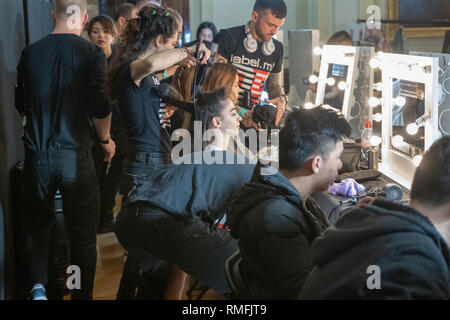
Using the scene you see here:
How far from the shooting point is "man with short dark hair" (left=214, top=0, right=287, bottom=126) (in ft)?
11.8

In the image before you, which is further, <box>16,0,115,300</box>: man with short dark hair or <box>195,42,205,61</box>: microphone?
<box>195,42,205,61</box>: microphone

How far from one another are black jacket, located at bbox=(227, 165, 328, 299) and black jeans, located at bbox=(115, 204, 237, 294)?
42cm

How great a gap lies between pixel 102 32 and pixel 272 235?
3.12m

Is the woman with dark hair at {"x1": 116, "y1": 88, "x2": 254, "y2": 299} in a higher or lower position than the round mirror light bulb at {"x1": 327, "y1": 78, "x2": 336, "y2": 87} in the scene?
lower

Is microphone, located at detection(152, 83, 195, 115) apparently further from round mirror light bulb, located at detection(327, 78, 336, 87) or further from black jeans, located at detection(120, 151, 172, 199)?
round mirror light bulb, located at detection(327, 78, 336, 87)

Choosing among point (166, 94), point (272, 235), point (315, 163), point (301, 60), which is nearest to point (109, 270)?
point (166, 94)

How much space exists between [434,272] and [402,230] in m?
0.10

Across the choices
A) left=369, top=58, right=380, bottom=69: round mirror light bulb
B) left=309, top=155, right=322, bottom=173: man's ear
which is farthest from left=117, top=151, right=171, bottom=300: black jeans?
left=369, top=58, right=380, bottom=69: round mirror light bulb

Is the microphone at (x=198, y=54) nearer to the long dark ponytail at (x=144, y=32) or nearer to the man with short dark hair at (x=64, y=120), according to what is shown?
the long dark ponytail at (x=144, y=32)

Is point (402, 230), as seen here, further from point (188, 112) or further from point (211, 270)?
point (188, 112)

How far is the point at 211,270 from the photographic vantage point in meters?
2.12

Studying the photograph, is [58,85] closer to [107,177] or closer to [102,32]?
[107,177]

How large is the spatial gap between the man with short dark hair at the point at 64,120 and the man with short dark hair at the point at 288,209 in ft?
3.73
